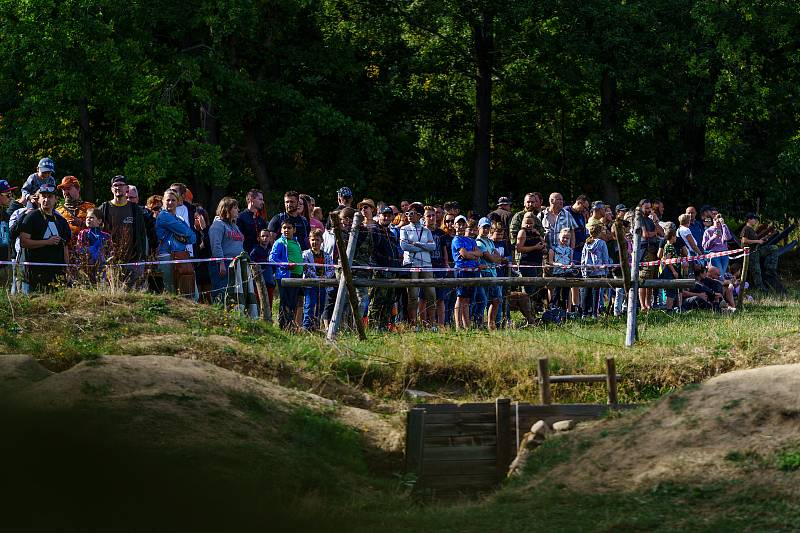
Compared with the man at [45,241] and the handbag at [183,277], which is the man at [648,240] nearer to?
the handbag at [183,277]

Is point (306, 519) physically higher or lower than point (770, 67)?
lower

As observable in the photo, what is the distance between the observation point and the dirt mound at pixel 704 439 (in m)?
11.8

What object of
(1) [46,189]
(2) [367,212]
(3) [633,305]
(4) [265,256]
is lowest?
(3) [633,305]

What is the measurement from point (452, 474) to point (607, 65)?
803 inches

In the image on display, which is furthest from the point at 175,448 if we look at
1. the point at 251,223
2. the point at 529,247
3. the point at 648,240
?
the point at 648,240

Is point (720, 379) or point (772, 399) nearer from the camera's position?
point (772, 399)

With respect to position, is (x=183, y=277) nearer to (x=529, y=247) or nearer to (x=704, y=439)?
(x=529, y=247)

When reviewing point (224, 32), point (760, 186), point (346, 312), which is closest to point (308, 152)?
point (224, 32)

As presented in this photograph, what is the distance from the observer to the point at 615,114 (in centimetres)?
3550

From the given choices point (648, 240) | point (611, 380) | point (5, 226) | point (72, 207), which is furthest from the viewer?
point (648, 240)

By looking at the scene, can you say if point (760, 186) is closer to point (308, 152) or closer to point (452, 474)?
point (308, 152)

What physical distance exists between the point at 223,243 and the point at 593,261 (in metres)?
6.11

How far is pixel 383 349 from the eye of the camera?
16.5 meters

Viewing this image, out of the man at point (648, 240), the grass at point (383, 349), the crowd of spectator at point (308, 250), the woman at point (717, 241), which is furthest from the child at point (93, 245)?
the woman at point (717, 241)
